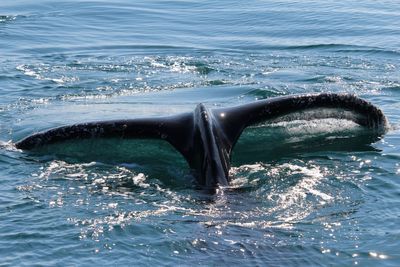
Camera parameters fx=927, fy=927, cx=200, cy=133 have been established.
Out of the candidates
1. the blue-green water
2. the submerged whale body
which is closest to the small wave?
the blue-green water

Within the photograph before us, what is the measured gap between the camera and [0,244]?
20.7 feet

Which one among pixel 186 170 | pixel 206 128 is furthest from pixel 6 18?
pixel 206 128

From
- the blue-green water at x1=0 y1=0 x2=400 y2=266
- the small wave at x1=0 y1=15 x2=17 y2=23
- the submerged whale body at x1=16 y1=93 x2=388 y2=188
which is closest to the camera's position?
the blue-green water at x1=0 y1=0 x2=400 y2=266

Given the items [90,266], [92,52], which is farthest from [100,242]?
[92,52]

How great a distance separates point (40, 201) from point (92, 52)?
8920 millimetres

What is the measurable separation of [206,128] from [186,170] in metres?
0.47

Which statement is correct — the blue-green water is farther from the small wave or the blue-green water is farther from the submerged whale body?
the small wave

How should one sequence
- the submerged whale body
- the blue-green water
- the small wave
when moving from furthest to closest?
the small wave → the submerged whale body → the blue-green water

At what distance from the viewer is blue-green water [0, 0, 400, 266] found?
20.2ft

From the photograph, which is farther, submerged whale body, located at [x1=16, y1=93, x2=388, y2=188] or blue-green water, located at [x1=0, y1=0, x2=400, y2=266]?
submerged whale body, located at [x1=16, y1=93, x2=388, y2=188]

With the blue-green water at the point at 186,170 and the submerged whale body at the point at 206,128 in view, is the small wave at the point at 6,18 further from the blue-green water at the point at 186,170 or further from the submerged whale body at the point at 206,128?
the submerged whale body at the point at 206,128

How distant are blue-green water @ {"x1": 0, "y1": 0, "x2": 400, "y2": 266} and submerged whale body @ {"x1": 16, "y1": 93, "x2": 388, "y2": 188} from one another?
0.17m

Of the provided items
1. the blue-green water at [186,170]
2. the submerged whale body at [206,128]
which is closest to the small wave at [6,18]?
the blue-green water at [186,170]

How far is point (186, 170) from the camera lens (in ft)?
26.5
